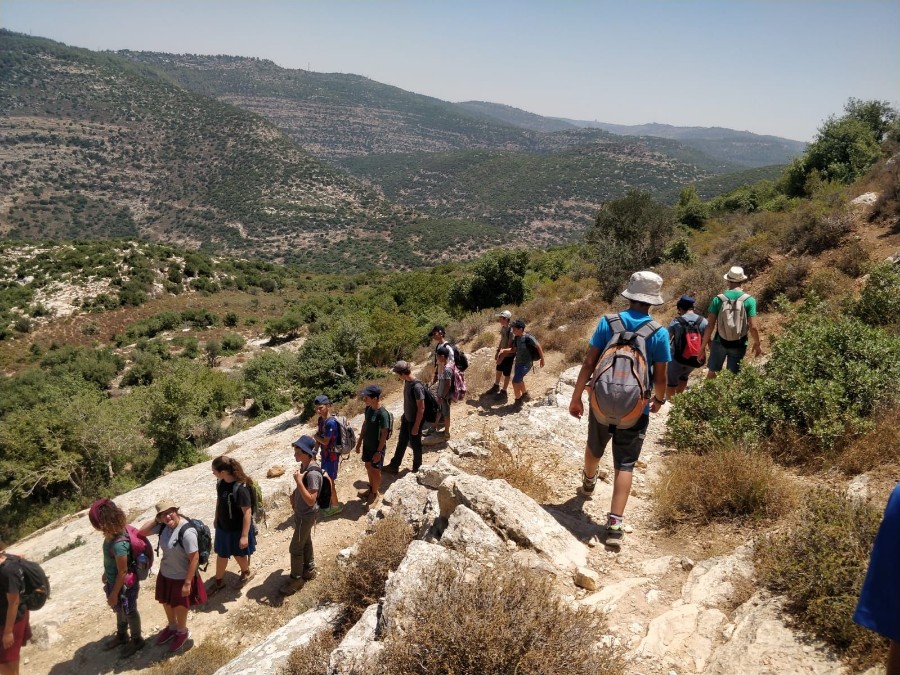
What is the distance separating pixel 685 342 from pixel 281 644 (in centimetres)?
592

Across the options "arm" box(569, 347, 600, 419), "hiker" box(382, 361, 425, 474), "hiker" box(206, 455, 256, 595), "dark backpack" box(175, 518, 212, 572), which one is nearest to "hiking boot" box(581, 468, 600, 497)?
"arm" box(569, 347, 600, 419)

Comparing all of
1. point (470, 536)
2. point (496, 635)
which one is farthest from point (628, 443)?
point (496, 635)

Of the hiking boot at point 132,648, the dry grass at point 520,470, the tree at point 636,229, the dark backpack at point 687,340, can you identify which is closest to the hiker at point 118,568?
the hiking boot at point 132,648

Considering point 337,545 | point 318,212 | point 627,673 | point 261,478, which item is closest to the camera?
point 627,673

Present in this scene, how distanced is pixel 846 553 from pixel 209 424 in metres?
18.7

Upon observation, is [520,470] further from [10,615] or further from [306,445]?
[10,615]

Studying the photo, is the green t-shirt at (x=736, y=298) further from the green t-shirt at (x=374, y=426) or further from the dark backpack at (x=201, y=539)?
the dark backpack at (x=201, y=539)

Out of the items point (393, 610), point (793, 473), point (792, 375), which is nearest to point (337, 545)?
point (393, 610)

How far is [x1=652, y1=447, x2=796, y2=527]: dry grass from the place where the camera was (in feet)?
12.1

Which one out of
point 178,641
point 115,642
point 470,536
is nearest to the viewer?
point 470,536

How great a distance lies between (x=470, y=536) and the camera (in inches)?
131

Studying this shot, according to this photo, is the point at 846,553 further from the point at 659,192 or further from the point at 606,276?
the point at 659,192

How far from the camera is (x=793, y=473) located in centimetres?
417

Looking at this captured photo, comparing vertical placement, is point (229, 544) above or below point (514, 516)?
below
